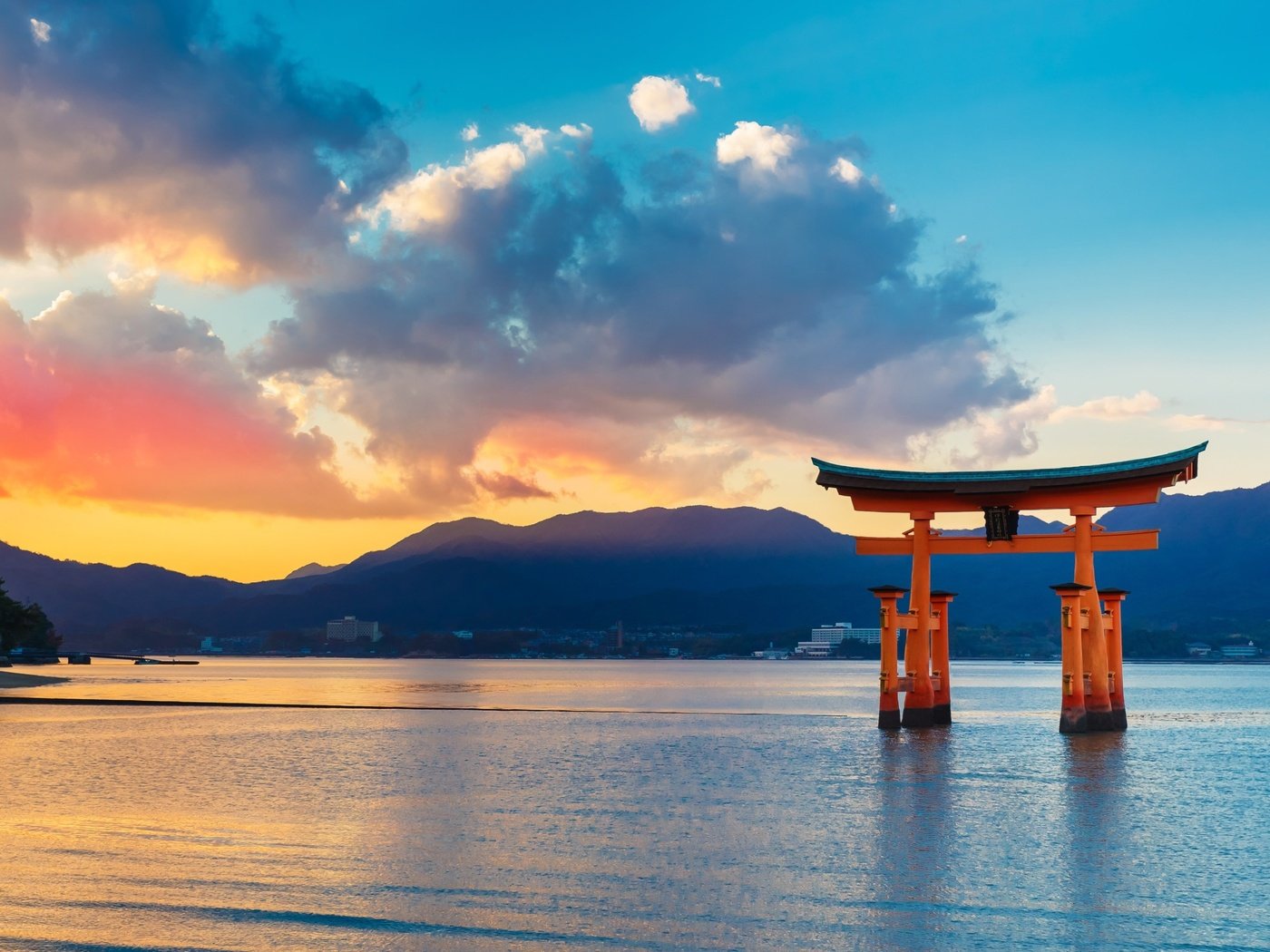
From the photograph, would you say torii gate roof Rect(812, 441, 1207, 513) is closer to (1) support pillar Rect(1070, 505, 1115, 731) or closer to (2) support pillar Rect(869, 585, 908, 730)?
(1) support pillar Rect(1070, 505, 1115, 731)

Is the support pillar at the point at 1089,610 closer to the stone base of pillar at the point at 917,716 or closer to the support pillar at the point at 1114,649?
the support pillar at the point at 1114,649

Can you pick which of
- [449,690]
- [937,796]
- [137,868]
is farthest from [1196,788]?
[449,690]

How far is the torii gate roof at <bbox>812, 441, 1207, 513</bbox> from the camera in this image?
131 feet

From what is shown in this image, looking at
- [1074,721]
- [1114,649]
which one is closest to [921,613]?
[1074,721]

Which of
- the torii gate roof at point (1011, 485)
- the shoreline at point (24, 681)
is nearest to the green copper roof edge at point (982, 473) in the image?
the torii gate roof at point (1011, 485)

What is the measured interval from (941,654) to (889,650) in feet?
15.6

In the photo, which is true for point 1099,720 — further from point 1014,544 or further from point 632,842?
point 632,842

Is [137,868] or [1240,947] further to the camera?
[137,868]

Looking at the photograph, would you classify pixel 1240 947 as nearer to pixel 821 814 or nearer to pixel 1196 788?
pixel 821 814

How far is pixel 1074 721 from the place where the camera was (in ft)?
140

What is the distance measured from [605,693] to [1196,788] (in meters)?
75.6

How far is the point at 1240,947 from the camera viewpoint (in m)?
14.5

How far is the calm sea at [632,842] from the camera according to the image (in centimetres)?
1485

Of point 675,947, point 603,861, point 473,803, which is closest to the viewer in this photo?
point 675,947
